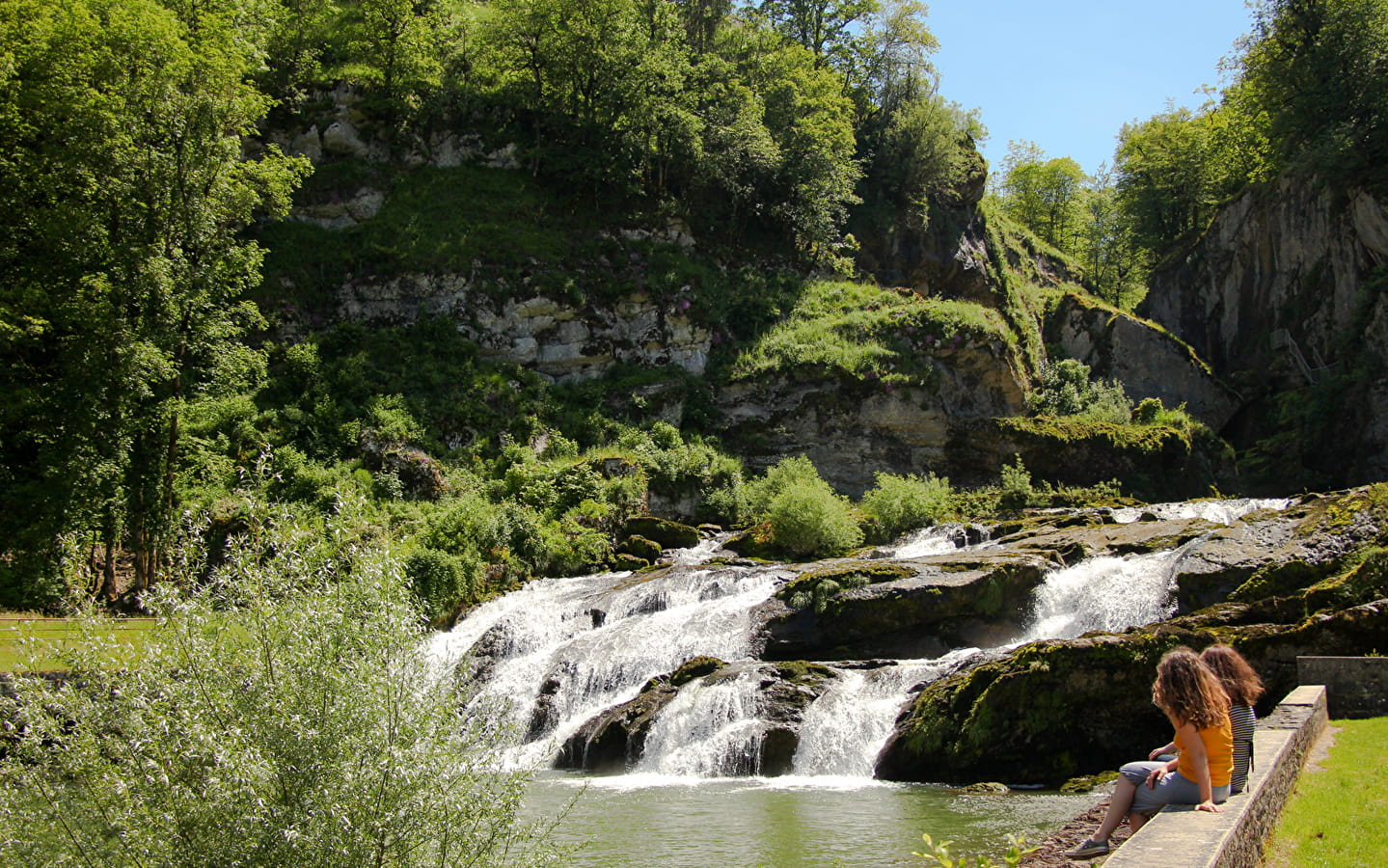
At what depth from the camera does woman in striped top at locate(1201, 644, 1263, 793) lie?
6.65 meters

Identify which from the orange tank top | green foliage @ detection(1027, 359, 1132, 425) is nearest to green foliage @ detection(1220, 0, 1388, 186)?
green foliage @ detection(1027, 359, 1132, 425)

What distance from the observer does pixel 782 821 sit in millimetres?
11625

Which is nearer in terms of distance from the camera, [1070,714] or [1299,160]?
[1070,714]

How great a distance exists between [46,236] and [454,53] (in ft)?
82.0

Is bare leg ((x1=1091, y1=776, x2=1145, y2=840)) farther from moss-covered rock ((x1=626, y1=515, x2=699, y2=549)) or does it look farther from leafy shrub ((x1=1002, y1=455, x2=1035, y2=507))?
leafy shrub ((x1=1002, y1=455, x2=1035, y2=507))

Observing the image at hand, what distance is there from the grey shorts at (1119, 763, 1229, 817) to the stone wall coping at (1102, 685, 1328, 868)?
7 centimetres

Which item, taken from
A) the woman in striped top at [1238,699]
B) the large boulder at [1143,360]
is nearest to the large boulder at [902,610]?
the woman in striped top at [1238,699]

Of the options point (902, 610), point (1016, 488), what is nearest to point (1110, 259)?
point (1016, 488)

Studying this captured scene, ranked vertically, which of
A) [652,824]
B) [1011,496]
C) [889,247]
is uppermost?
[889,247]

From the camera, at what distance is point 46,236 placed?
2067cm

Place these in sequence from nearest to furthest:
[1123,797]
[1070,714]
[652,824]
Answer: [1123,797] → [652,824] → [1070,714]

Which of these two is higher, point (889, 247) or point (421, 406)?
point (889, 247)

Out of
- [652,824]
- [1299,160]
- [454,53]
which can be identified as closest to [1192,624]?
[652,824]

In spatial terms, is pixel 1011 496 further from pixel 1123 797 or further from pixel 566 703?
pixel 1123 797
